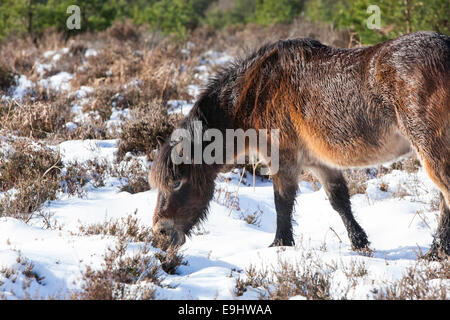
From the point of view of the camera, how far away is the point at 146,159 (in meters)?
6.52

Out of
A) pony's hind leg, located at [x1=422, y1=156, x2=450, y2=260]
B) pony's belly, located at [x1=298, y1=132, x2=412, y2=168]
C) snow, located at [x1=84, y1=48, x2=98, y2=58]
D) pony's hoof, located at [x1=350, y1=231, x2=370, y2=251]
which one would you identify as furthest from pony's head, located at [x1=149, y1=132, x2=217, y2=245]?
snow, located at [x1=84, y1=48, x2=98, y2=58]

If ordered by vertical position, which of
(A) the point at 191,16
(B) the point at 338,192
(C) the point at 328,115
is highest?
(A) the point at 191,16

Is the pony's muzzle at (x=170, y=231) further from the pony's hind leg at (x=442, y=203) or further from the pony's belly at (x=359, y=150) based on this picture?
the pony's hind leg at (x=442, y=203)

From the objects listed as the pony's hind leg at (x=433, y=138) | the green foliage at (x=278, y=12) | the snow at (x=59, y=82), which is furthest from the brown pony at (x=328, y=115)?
the green foliage at (x=278, y=12)

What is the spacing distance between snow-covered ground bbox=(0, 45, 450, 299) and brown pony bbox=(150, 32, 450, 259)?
1.32ft

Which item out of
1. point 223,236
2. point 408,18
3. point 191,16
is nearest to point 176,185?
point 223,236

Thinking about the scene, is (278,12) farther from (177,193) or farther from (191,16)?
(177,193)

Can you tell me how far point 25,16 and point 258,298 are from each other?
13.3 meters

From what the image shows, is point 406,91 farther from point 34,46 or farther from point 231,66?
point 34,46

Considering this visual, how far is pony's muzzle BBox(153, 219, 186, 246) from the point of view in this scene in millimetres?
4340

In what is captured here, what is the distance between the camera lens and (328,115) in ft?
13.2

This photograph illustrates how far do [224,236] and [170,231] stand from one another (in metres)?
0.84

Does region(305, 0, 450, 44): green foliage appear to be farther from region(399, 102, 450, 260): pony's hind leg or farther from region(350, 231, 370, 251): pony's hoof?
region(399, 102, 450, 260): pony's hind leg

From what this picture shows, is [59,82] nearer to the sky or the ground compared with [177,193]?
nearer to the sky
